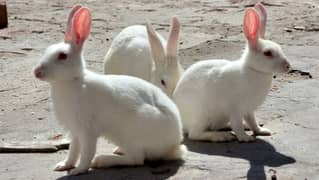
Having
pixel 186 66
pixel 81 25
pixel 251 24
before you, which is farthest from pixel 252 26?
pixel 186 66

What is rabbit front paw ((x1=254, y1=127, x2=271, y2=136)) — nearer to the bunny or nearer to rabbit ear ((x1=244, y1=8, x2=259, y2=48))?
the bunny

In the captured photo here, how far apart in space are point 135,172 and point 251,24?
1.24m

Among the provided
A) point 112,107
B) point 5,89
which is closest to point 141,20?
point 5,89

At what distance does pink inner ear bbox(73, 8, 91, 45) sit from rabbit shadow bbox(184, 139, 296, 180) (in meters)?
1.03

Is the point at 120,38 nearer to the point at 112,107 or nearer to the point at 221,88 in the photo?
the point at 221,88

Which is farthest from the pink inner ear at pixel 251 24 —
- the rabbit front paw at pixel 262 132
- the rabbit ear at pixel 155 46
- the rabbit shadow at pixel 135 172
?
the rabbit shadow at pixel 135 172

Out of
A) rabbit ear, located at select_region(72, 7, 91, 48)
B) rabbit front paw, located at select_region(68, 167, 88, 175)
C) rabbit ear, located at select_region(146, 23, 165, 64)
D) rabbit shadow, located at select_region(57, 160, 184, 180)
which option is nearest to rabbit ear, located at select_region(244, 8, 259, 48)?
rabbit ear, located at select_region(146, 23, 165, 64)

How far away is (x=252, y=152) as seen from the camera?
4.70 m

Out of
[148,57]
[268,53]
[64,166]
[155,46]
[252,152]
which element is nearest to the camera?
[64,166]

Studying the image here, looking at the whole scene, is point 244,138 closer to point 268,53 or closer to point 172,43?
point 268,53

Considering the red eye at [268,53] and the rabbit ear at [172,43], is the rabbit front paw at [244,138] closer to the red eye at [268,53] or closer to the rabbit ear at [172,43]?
the red eye at [268,53]

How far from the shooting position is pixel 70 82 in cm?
425

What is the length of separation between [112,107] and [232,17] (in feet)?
17.7

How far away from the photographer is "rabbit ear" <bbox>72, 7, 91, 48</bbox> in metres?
4.27
